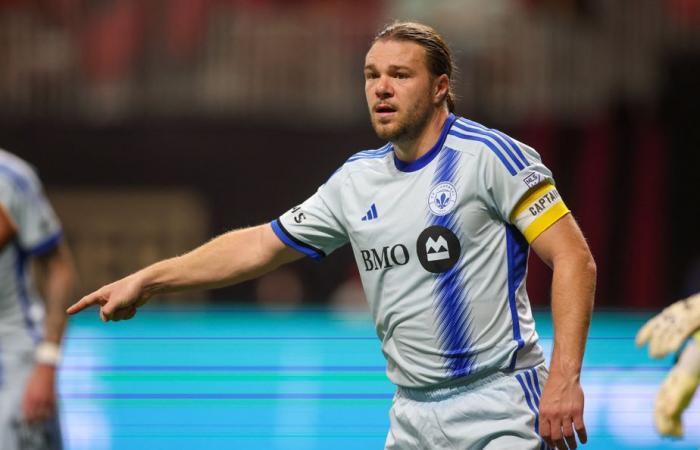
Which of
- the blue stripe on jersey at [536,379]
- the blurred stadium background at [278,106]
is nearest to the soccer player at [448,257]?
the blue stripe on jersey at [536,379]

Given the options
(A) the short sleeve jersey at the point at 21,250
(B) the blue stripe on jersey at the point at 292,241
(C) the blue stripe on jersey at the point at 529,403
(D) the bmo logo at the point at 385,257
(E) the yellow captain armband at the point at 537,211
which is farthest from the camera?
(A) the short sleeve jersey at the point at 21,250

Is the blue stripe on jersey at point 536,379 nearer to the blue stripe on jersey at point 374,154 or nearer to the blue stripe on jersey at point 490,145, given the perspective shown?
the blue stripe on jersey at point 490,145

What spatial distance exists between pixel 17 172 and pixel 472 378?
2427 mm

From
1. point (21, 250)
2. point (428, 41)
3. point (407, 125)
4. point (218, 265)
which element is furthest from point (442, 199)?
point (21, 250)

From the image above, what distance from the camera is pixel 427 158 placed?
A: 3883mm

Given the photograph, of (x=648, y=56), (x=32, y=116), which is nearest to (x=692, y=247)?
(x=648, y=56)

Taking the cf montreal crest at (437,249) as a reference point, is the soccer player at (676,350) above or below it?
above

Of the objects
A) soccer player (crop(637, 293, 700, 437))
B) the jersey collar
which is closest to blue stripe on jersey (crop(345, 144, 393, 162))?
the jersey collar

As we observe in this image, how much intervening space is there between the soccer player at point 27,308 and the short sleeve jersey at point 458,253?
1767 millimetres

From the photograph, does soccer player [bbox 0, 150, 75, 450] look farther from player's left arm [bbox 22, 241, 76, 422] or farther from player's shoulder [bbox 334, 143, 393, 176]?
player's shoulder [bbox 334, 143, 393, 176]

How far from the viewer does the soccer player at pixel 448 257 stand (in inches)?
144

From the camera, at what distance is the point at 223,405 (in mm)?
6438

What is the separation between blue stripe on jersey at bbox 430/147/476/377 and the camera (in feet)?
12.3

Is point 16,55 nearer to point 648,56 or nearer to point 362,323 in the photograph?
point 362,323
